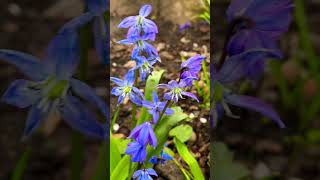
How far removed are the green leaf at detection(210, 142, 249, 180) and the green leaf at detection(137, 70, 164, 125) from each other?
9cm

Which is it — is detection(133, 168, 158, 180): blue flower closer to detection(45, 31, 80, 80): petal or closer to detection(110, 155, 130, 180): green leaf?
detection(110, 155, 130, 180): green leaf

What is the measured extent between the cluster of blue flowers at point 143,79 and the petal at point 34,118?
0.29 ft

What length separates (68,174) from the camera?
75cm

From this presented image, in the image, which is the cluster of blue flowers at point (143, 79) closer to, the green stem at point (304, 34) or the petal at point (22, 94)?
the petal at point (22, 94)

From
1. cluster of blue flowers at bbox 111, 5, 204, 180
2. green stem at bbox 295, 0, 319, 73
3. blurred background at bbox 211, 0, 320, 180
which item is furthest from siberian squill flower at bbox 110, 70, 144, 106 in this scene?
green stem at bbox 295, 0, 319, 73

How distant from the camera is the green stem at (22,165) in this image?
73 cm

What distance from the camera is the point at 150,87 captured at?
2.47 ft

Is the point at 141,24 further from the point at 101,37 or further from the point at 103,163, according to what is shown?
the point at 103,163

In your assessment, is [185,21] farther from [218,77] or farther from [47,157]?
[47,157]

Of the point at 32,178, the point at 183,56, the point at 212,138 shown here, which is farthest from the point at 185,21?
the point at 32,178

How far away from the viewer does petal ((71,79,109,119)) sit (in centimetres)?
70

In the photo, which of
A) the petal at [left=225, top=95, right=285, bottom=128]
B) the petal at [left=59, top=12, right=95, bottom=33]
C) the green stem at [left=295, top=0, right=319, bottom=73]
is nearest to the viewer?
the petal at [left=59, top=12, right=95, bottom=33]

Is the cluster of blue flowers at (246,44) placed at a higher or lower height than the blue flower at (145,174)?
higher

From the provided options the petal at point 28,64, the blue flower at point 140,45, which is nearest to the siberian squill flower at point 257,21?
the blue flower at point 140,45
